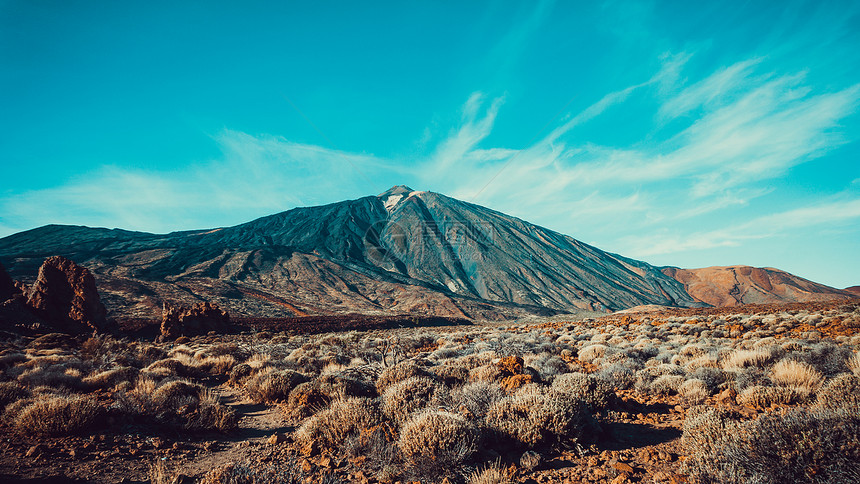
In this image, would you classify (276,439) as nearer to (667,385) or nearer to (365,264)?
(667,385)

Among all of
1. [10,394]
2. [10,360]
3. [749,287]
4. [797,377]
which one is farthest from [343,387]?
[749,287]

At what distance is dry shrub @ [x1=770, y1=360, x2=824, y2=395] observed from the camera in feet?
17.4

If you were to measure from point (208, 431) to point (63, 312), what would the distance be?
24.9m

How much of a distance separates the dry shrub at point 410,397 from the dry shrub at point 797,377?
5.19m

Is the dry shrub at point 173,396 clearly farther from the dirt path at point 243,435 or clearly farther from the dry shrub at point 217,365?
the dry shrub at point 217,365

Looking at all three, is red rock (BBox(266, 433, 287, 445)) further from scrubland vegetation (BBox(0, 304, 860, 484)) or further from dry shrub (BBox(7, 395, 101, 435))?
dry shrub (BBox(7, 395, 101, 435))

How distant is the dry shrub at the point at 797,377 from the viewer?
531 centimetres

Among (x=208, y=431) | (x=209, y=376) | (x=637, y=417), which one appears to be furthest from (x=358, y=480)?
(x=209, y=376)

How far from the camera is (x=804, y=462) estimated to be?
8.95ft

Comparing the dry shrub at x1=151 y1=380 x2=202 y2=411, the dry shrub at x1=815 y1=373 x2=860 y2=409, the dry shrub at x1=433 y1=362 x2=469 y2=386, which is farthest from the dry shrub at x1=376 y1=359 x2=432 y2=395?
the dry shrub at x1=815 y1=373 x2=860 y2=409

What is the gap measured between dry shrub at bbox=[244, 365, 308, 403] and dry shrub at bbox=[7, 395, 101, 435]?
3007 millimetres

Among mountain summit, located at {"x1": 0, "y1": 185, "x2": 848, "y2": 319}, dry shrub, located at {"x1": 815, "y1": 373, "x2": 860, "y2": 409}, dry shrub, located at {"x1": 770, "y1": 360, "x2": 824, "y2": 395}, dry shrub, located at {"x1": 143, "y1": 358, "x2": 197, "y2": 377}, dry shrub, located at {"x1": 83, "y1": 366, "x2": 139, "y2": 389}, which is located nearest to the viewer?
dry shrub, located at {"x1": 815, "y1": 373, "x2": 860, "y2": 409}

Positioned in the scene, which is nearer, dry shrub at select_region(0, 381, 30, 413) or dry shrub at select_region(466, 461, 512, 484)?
dry shrub at select_region(466, 461, 512, 484)

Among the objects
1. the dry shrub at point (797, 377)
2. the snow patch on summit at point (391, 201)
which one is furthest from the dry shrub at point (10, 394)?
the snow patch on summit at point (391, 201)
